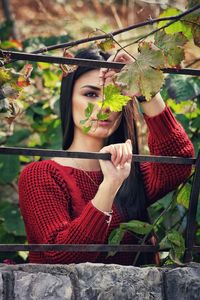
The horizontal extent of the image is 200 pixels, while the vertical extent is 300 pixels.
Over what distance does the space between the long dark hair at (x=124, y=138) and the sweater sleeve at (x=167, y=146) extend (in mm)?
77

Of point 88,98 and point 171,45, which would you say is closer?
point 171,45

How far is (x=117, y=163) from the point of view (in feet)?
8.69

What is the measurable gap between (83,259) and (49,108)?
181 centimetres

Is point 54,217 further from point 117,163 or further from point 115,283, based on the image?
point 115,283

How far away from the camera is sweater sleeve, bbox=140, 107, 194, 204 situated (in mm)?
2961

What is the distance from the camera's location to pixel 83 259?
2750 mm

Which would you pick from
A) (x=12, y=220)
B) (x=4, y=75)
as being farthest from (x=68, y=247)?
(x=12, y=220)

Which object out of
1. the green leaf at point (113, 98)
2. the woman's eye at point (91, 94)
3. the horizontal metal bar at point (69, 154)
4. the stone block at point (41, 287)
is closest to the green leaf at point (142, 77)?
the green leaf at point (113, 98)

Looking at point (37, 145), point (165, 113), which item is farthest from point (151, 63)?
point (37, 145)

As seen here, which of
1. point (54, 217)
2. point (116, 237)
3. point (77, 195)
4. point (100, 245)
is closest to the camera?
point (100, 245)

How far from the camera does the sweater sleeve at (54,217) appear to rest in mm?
2707

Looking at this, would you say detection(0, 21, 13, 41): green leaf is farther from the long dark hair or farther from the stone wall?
the stone wall

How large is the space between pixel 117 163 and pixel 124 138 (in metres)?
0.71

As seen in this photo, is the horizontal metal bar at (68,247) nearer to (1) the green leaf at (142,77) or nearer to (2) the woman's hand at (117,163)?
(2) the woman's hand at (117,163)
